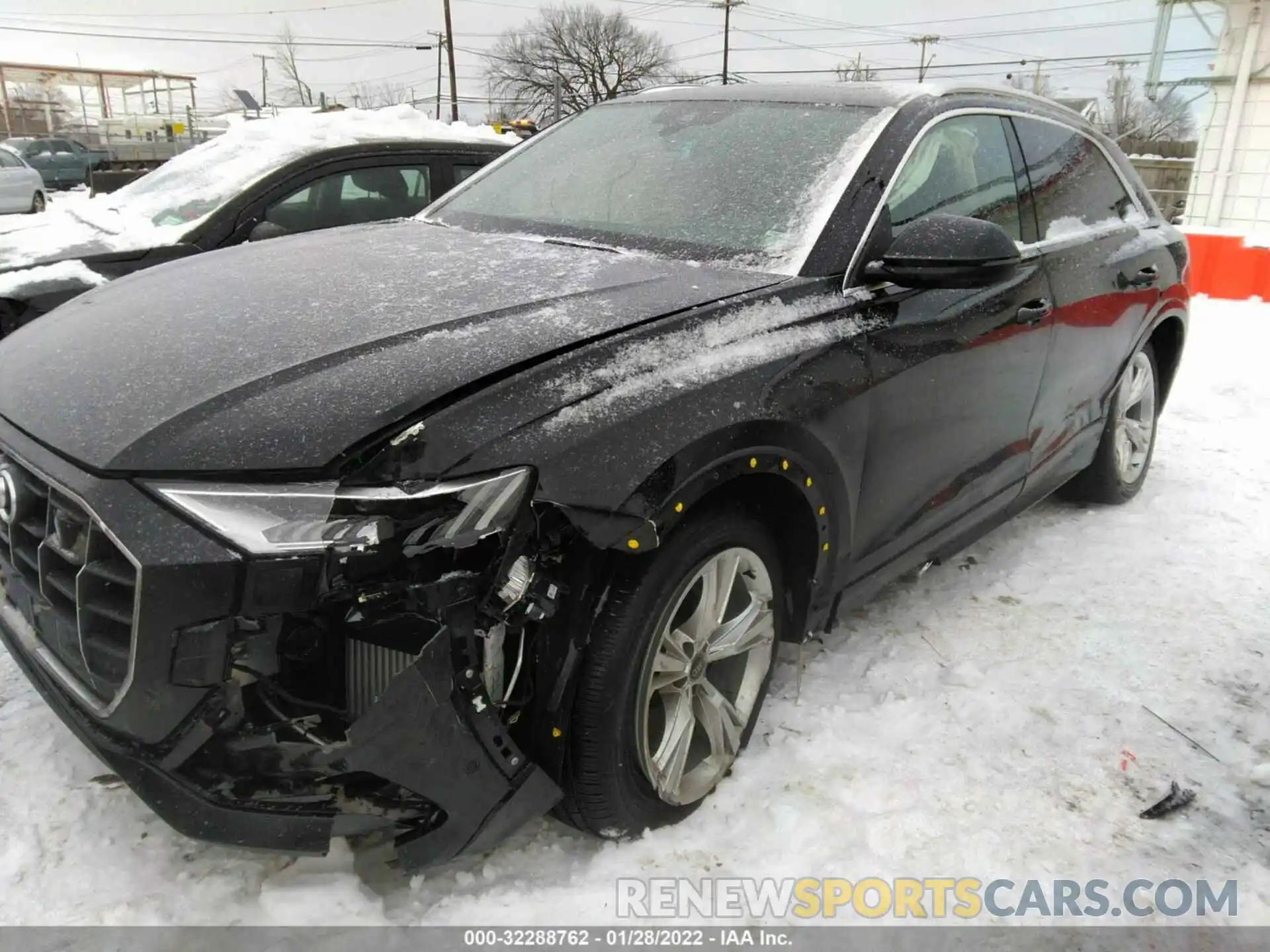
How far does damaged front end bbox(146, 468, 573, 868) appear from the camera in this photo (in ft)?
5.48

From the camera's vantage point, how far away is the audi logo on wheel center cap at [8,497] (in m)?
1.95

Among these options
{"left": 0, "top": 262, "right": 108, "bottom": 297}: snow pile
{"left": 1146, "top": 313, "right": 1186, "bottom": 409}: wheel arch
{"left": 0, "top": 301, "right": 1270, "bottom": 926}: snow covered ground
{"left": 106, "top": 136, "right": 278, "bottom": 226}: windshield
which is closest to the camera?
{"left": 0, "top": 301, "right": 1270, "bottom": 926}: snow covered ground

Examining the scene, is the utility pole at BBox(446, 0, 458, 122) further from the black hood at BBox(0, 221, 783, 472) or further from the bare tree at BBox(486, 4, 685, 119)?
the black hood at BBox(0, 221, 783, 472)

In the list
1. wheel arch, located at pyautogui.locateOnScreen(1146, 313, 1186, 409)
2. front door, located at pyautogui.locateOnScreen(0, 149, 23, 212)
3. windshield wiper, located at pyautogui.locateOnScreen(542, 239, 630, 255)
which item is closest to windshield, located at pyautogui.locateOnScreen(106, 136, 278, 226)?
windshield wiper, located at pyautogui.locateOnScreen(542, 239, 630, 255)

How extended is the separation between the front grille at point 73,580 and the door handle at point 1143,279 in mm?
3789

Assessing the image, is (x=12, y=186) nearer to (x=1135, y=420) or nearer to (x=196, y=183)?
(x=196, y=183)

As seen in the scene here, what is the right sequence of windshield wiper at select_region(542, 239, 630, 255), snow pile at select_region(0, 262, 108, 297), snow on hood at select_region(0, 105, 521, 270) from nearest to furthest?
windshield wiper at select_region(542, 239, 630, 255) < snow pile at select_region(0, 262, 108, 297) < snow on hood at select_region(0, 105, 521, 270)

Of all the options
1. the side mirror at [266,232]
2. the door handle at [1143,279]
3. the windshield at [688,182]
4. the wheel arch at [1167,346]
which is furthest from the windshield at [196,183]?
the wheel arch at [1167,346]

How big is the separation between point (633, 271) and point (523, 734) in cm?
124

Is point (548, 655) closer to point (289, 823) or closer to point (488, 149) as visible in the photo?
point (289, 823)

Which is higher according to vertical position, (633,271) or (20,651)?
(633,271)

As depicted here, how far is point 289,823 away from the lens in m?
1.77

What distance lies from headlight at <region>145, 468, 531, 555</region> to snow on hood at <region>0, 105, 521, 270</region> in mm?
3656

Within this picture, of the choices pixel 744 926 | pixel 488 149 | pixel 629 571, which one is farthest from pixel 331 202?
pixel 744 926
